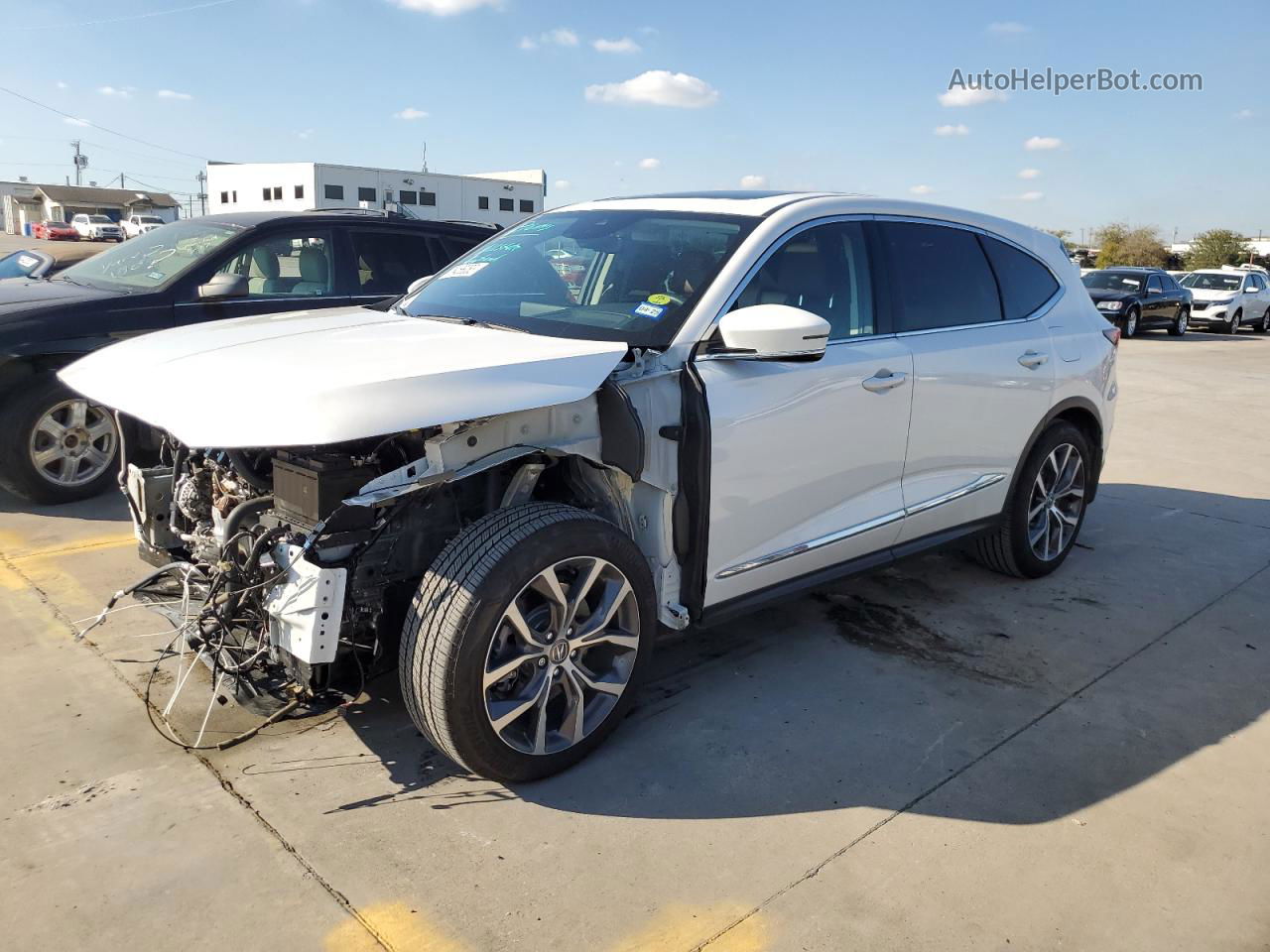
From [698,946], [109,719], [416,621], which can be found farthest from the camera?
[109,719]

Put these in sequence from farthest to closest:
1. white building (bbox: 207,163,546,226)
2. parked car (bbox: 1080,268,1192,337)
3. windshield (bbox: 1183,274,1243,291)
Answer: white building (bbox: 207,163,546,226)
windshield (bbox: 1183,274,1243,291)
parked car (bbox: 1080,268,1192,337)

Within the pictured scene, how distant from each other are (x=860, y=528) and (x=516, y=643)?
159 centimetres

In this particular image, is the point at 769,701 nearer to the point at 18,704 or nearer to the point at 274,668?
the point at 274,668

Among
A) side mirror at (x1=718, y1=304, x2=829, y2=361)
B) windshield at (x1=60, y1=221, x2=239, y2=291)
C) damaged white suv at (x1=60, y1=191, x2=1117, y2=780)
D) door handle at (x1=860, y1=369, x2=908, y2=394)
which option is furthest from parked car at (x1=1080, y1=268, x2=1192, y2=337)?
side mirror at (x1=718, y1=304, x2=829, y2=361)

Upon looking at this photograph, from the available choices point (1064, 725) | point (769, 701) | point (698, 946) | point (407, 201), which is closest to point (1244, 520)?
point (1064, 725)

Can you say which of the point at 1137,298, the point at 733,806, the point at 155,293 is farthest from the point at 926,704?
the point at 1137,298

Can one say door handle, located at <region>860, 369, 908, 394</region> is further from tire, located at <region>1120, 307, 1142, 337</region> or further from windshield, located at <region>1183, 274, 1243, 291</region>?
windshield, located at <region>1183, 274, 1243, 291</region>

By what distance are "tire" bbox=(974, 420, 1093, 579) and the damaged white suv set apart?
0.53m

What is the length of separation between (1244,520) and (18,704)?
7025 millimetres

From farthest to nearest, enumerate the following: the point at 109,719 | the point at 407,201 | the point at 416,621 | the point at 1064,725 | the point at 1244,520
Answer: the point at 407,201
the point at 1244,520
the point at 1064,725
the point at 109,719
the point at 416,621

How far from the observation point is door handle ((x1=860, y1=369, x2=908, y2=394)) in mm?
3760

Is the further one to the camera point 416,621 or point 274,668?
point 274,668

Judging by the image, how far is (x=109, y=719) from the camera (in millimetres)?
3412

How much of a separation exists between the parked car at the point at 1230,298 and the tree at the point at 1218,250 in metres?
26.7
